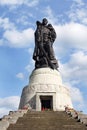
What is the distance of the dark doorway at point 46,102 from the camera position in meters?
33.5

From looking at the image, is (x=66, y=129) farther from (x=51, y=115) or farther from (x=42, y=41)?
(x=42, y=41)

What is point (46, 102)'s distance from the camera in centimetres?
3475

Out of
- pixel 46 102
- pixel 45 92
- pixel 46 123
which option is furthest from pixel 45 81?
pixel 46 123

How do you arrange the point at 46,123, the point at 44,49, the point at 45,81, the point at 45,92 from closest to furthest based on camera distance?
the point at 46,123 < the point at 45,92 < the point at 45,81 < the point at 44,49

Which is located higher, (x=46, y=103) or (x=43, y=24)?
(x=43, y=24)

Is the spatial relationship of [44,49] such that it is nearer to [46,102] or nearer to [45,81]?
[45,81]

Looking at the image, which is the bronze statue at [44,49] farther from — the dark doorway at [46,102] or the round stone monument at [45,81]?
the dark doorway at [46,102]

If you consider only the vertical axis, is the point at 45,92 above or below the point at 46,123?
above

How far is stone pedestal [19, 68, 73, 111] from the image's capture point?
33.0 m

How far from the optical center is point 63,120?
2264 cm

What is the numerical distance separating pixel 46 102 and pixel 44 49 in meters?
6.26

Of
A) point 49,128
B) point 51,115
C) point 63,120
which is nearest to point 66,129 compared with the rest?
Answer: point 49,128

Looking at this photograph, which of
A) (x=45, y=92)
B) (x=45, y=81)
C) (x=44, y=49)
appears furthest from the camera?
(x=44, y=49)

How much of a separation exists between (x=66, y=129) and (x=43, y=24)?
20.0m
